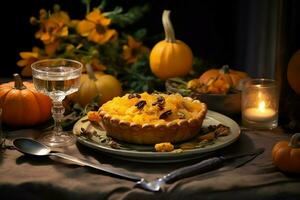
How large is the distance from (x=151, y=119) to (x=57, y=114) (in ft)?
0.84

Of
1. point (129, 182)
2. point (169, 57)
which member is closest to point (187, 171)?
point (129, 182)

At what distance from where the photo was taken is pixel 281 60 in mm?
1799

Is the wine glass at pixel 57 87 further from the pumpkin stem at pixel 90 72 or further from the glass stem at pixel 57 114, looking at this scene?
the pumpkin stem at pixel 90 72

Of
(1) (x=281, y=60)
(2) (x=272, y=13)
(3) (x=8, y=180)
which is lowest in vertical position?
(3) (x=8, y=180)

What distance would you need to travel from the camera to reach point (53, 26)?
1908 mm

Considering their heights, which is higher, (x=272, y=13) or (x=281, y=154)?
(x=272, y=13)

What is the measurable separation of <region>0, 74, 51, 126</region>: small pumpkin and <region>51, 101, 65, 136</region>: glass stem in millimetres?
95

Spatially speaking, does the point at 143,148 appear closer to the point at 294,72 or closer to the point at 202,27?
the point at 294,72

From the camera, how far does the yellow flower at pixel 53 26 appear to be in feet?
6.23

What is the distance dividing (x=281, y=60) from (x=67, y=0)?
0.82 meters

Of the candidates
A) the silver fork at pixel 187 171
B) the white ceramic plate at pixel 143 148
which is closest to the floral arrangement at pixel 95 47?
the white ceramic plate at pixel 143 148

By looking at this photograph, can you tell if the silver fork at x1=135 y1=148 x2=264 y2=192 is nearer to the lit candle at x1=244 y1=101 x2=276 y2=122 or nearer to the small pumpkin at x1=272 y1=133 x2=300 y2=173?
the small pumpkin at x1=272 y1=133 x2=300 y2=173

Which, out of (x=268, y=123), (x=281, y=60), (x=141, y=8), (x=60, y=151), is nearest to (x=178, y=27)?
(x=141, y=8)

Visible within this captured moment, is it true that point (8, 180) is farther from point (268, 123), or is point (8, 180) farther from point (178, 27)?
point (178, 27)
